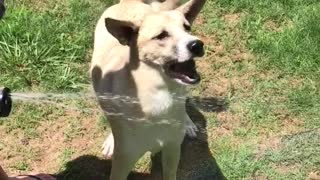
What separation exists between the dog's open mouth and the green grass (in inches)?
42.2

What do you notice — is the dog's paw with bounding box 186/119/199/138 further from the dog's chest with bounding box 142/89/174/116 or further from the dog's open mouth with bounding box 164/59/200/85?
the dog's open mouth with bounding box 164/59/200/85

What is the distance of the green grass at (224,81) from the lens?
3.88 meters

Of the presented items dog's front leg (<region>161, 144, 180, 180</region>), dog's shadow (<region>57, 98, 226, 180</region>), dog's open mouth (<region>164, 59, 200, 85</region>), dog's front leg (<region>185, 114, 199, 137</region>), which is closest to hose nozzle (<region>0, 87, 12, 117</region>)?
dog's open mouth (<region>164, 59, 200, 85</region>)

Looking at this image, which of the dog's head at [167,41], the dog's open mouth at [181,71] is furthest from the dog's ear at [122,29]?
the dog's open mouth at [181,71]

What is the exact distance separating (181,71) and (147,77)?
0.17 metres

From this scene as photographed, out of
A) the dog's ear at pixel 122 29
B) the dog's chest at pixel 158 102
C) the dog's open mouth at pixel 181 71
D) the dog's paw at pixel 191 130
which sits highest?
the dog's ear at pixel 122 29

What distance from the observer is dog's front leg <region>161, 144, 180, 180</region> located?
3297mm

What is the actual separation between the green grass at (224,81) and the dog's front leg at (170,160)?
1.32 feet

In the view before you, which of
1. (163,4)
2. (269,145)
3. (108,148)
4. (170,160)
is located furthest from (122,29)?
(269,145)

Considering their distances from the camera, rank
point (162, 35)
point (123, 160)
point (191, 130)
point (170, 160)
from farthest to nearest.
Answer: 1. point (191, 130)
2. point (170, 160)
3. point (123, 160)
4. point (162, 35)

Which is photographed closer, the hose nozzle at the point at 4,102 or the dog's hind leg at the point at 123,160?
the hose nozzle at the point at 4,102

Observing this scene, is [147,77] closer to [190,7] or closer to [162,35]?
[162,35]

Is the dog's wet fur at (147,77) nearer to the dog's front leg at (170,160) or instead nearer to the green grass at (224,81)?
the dog's front leg at (170,160)

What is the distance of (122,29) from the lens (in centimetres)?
299
